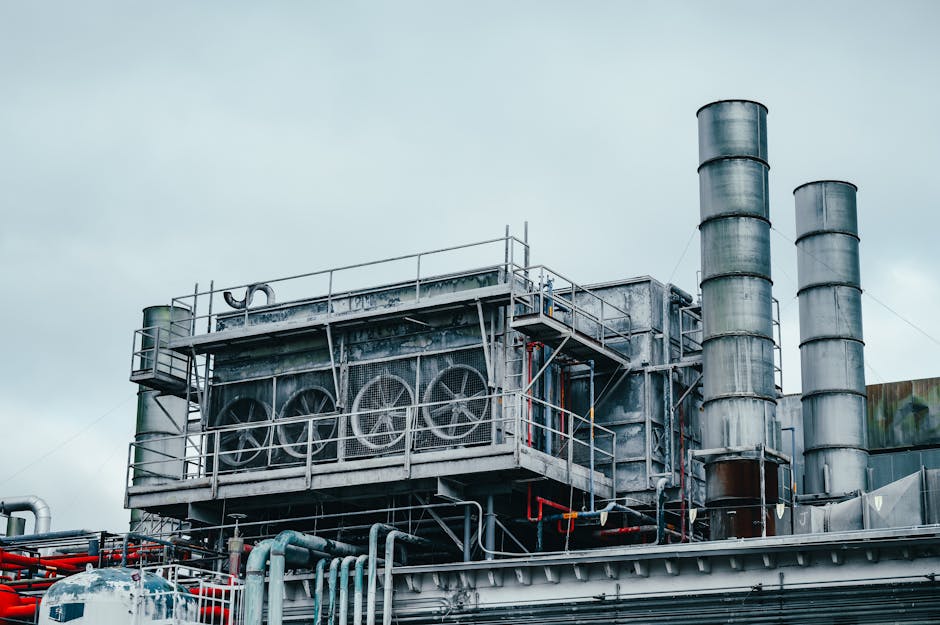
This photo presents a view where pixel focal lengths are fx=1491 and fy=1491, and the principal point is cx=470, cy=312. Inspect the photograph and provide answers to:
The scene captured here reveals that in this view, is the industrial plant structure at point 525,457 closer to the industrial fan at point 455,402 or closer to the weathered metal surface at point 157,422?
the industrial fan at point 455,402

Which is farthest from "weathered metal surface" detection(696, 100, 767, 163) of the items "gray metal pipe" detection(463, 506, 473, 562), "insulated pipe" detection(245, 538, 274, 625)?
"insulated pipe" detection(245, 538, 274, 625)

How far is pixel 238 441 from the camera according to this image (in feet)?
116

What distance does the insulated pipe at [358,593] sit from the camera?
29.2 m

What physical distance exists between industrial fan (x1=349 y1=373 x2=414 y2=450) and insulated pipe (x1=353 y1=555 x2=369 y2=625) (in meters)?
3.56

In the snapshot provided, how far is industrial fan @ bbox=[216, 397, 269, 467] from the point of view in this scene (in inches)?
1373

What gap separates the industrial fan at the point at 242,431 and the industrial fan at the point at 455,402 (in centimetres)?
425

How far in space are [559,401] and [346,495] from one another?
5257 millimetres

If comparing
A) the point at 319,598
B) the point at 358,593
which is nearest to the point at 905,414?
the point at 358,593

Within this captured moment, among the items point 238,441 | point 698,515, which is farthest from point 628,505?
point 238,441

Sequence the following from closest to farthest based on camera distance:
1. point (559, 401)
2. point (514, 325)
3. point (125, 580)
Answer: point (125, 580) → point (514, 325) → point (559, 401)

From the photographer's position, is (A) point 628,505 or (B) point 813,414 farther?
(B) point 813,414

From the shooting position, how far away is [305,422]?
113 feet

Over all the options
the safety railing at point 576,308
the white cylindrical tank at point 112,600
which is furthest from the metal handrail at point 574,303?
the white cylindrical tank at point 112,600

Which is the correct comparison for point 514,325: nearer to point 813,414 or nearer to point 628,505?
point 628,505
